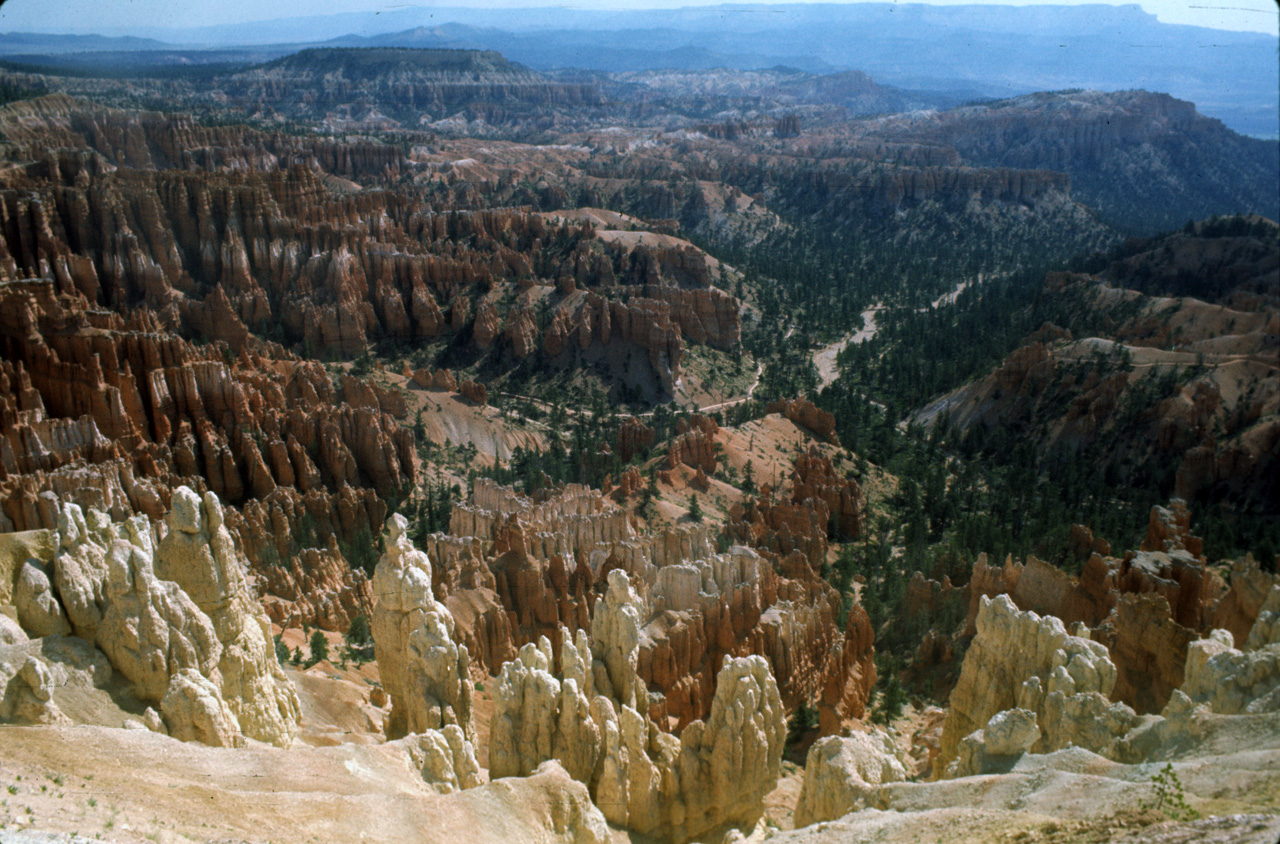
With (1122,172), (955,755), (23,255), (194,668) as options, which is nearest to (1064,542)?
(955,755)

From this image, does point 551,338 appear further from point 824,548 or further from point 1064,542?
point 1064,542

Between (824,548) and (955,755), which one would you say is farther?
(824,548)

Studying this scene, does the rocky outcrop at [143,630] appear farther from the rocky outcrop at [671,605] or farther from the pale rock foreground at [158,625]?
the rocky outcrop at [671,605]

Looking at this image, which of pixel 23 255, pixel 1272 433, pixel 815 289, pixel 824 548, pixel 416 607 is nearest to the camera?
pixel 416 607

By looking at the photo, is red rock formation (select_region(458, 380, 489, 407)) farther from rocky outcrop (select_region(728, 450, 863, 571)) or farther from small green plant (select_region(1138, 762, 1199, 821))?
small green plant (select_region(1138, 762, 1199, 821))

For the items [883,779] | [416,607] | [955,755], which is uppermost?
[416,607]

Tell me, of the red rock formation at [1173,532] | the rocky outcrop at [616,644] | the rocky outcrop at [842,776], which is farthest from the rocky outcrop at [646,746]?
the red rock formation at [1173,532]

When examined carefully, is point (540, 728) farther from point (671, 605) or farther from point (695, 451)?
point (695, 451)
